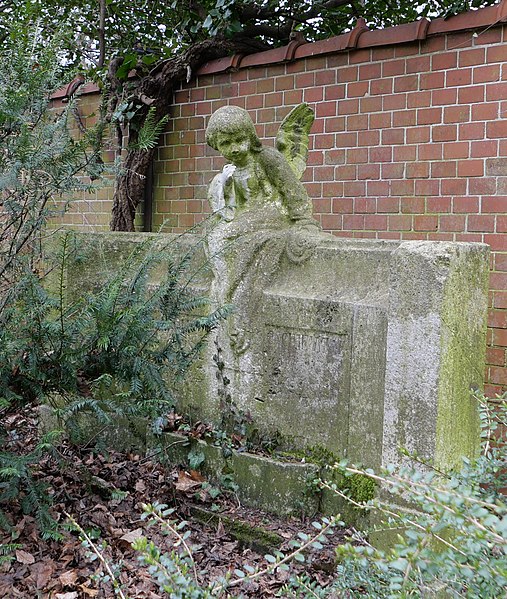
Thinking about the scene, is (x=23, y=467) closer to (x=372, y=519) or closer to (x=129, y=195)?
(x=372, y=519)

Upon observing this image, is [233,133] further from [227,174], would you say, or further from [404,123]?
[404,123]

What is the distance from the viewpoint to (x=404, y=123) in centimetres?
591

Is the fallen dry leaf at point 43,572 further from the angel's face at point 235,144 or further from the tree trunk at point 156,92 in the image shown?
the tree trunk at point 156,92

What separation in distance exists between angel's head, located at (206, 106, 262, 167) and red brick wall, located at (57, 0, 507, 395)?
132cm

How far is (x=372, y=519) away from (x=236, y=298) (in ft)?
4.54

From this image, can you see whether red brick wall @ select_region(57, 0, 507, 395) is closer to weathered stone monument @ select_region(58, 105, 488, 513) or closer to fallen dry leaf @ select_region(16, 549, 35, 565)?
weathered stone monument @ select_region(58, 105, 488, 513)

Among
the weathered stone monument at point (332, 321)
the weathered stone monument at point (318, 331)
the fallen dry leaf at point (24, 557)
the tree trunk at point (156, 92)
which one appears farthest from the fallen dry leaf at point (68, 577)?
the tree trunk at point (156, 92)

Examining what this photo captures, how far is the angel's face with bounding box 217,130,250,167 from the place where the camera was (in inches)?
157

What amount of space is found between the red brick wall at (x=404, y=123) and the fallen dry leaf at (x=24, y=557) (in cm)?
267

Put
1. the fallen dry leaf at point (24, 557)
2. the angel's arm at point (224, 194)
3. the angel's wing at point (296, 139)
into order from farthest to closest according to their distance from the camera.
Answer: the angel's wing at point (296, 139), the angel's arm at point (224, 194), the fallen dry leaf at point (24, 557)

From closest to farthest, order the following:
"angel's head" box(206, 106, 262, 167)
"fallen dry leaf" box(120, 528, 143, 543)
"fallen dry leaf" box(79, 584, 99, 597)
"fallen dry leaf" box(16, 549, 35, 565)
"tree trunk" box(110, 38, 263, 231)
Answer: "fallen dry leaf" box(79, 584, 99, 597)
"fallen dry leaf" box(16, 549, 35, 565)
"fallen dry leaf" box(120, 528, 143, 543)
"angel's head" box(206, 106, 262, 167)
"tree trunk" box(110, 38, 263, 231)

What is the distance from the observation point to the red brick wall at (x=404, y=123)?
540 cm

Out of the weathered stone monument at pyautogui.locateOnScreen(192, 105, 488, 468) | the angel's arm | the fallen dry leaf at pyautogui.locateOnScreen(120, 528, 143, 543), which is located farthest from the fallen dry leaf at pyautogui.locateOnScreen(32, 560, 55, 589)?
the angel's arm

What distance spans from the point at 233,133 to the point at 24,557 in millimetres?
2361
